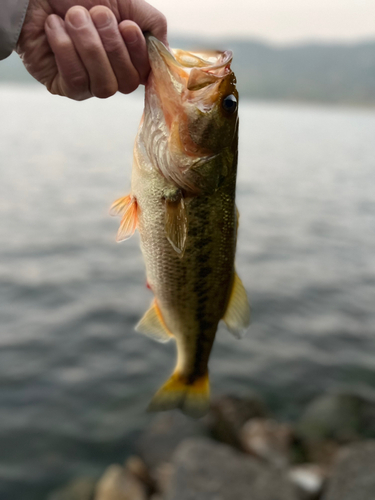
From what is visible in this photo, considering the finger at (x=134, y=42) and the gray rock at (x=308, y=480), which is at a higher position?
the finger at (x=134, y=42)

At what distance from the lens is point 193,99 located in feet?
7.01

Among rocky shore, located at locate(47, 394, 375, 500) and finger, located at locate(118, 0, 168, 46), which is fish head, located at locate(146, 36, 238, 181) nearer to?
finger, located at locate(118, 0, 168, 46)

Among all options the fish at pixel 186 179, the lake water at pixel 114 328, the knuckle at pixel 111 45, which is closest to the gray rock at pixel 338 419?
the lake water at pixel 114 328

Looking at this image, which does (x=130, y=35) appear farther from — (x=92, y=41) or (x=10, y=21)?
(x=10, y=21)

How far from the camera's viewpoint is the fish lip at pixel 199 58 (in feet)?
6.86

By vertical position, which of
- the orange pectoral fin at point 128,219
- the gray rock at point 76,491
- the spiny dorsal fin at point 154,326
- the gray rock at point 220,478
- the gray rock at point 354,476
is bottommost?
the gray rock at point 76,491

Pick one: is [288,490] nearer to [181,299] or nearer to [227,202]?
[181,299]

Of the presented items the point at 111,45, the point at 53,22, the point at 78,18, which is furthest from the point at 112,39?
the point at 53,22

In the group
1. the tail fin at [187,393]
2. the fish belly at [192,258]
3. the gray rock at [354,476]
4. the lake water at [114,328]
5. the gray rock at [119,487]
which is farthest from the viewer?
the lake water at [114,328]

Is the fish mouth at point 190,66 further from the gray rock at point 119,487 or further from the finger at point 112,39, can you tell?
the gray rock at point 119,487

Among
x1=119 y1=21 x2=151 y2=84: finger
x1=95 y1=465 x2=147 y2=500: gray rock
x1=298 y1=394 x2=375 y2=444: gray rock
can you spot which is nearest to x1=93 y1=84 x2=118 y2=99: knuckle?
x1=119 y1=21 x2=151 y2=84: finger

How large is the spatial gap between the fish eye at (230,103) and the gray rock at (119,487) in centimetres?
458

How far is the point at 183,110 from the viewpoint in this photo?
2.16 m

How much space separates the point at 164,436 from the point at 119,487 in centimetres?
101
